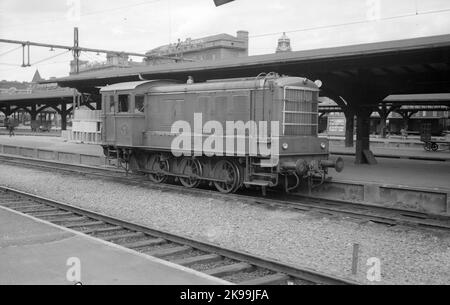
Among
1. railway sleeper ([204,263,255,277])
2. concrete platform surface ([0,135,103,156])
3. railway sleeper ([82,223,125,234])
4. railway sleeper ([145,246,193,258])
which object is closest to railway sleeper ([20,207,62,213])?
railway sleeper ([82,223,125,234])

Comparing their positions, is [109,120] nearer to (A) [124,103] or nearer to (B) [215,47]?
(A) [124,103]

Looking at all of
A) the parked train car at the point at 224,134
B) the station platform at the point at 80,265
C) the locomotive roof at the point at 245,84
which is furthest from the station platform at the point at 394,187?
the station platform at the point at 80,265

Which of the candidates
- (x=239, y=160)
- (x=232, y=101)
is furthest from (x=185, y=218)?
(x=232, y=101)

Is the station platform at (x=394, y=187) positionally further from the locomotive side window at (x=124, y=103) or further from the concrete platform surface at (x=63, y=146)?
the concrete platform surface at (x=63, y=146)

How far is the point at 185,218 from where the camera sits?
10539 mm

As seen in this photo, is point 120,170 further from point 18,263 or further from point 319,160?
point 18,263

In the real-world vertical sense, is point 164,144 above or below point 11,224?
above

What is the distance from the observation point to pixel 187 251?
7543mm

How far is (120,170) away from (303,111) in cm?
917

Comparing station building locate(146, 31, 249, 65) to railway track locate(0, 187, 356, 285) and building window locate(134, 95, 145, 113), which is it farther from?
railway track locate(0, 187, 356, 285)

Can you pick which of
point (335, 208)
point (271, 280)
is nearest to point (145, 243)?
point (271, 280)

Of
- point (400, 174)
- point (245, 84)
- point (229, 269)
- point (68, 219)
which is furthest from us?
point (400, 174)

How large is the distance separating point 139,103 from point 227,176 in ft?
15.1

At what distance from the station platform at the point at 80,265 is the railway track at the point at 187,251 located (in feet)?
2.18
